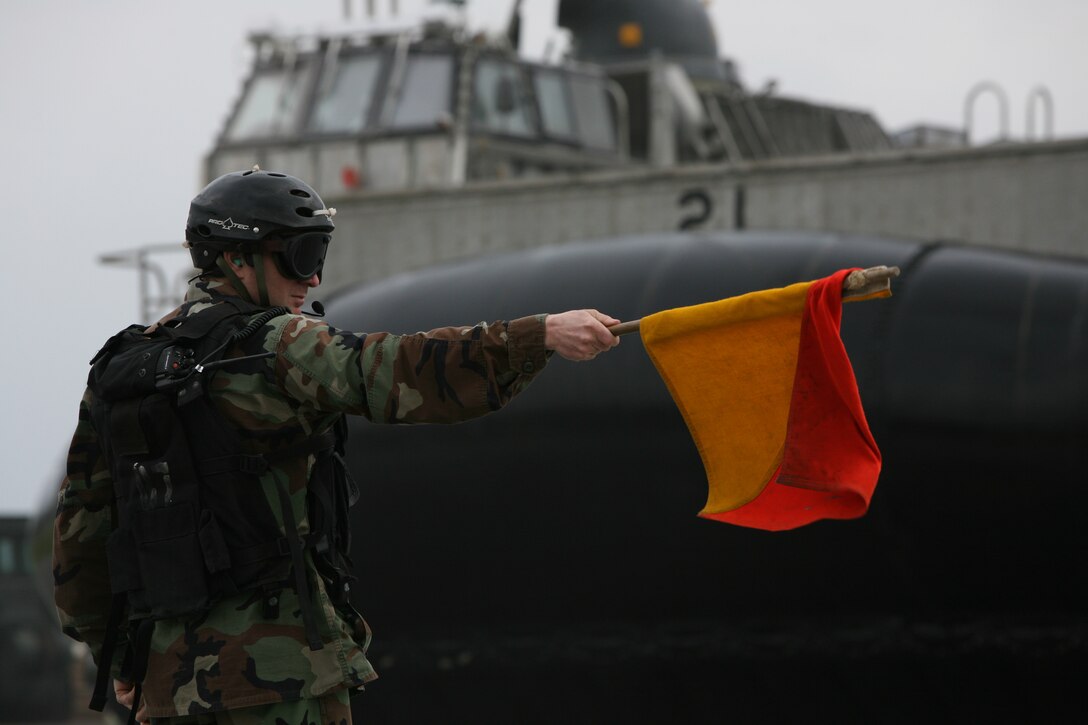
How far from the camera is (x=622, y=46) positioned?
59.8 ft

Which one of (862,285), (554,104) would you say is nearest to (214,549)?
(862,285)

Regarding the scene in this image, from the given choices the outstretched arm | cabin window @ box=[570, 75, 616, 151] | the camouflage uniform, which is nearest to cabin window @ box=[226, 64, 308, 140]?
cabin window @ box=[570, 75, 616, 151]

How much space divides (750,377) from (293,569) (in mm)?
1204

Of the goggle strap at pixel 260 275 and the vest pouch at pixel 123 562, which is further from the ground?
the goggle strap at pixel 260 275

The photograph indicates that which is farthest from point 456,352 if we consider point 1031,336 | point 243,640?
point 1031,336

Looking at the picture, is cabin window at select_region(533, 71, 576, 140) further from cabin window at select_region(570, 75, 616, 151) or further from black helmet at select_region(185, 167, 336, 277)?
black helmet at select_region(185, 167, 336, 277)

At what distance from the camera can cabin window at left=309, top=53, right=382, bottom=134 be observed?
1467 cm

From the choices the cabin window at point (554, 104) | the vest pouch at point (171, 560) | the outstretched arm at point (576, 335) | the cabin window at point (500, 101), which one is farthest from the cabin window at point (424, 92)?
the outstretched arm at point (576, 335)

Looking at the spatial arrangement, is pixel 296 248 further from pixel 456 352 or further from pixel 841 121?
pixel 841 121

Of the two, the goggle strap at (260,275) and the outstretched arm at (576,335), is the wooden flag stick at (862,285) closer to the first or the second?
the outstretched arm at (576,335)

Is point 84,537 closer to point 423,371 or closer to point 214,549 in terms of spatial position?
point 214,549

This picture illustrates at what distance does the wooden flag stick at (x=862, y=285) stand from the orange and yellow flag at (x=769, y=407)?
28 cm

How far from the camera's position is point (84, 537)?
12.2ft

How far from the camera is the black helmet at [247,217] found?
3564 millimetres
